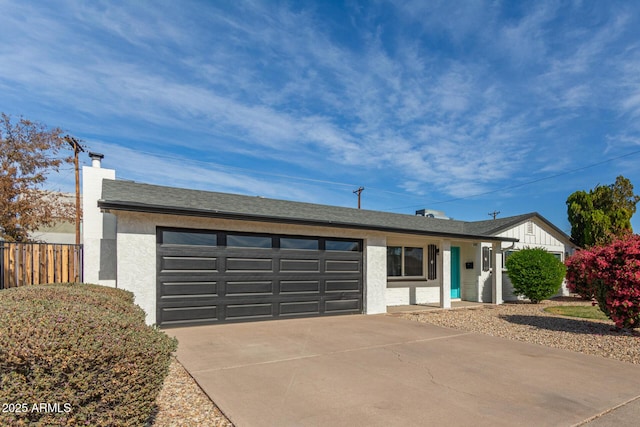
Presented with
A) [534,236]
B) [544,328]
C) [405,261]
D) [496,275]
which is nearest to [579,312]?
[496,275]

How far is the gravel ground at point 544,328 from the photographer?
6.86 meters

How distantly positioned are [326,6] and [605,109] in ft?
39.9

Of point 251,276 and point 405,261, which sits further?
point 405,261

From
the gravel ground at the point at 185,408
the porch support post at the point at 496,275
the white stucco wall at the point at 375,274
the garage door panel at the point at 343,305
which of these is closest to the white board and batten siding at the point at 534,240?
the porch support post at the point at 496,275

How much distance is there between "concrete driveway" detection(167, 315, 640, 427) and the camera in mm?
3697

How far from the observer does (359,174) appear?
29734mm

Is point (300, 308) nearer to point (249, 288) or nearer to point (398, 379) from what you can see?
point (249, 288)

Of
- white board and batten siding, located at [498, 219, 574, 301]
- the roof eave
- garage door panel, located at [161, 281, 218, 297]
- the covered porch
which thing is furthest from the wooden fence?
white board and batten siding, located at [498, 219, 574, 301]

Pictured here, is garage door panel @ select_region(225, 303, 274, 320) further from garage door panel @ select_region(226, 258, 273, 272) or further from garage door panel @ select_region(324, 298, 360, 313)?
garage door panel @ select_region(324, 298, 360, 313)

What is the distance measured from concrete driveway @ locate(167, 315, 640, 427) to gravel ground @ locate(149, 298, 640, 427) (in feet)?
0.72

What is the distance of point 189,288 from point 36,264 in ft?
11.4

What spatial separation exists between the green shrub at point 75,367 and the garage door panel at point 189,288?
5.42 m

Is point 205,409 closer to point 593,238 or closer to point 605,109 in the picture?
point 605,109

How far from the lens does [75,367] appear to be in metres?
2.32
